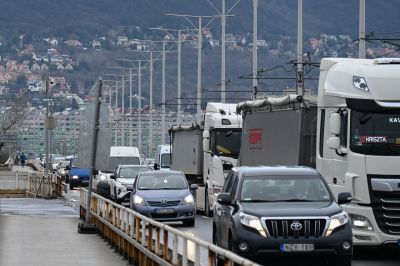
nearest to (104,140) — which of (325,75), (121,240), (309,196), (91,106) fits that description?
(91,106)

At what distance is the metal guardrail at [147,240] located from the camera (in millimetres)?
14883

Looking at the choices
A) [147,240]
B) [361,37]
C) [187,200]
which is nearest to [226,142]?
[361,37]

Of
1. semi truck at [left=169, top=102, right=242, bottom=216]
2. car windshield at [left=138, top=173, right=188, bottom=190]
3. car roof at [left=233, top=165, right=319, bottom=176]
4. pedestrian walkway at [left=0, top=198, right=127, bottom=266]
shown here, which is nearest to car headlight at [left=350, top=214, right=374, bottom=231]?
car roof at [left=233, top=165, right=319, bottom=176]

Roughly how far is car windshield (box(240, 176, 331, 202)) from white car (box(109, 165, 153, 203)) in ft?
81.5

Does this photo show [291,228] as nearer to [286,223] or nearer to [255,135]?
[286,223]

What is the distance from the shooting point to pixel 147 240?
811 inches

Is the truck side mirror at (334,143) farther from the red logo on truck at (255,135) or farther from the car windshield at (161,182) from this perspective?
the car windshield at (161,182)

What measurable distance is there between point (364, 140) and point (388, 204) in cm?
118

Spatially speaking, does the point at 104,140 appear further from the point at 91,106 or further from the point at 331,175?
the point at 331,175

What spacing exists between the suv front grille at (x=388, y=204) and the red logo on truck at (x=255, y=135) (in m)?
10.7

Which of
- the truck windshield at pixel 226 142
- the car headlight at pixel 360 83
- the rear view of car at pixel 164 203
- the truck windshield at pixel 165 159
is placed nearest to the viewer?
the car headlight at pixel 360 83

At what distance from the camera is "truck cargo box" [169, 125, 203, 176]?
44.4 meters

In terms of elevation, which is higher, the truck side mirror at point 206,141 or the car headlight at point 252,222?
the truck side mirror at point 206,141

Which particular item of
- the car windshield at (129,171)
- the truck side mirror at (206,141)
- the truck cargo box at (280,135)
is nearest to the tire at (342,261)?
the truck cargo box at (280,135)
